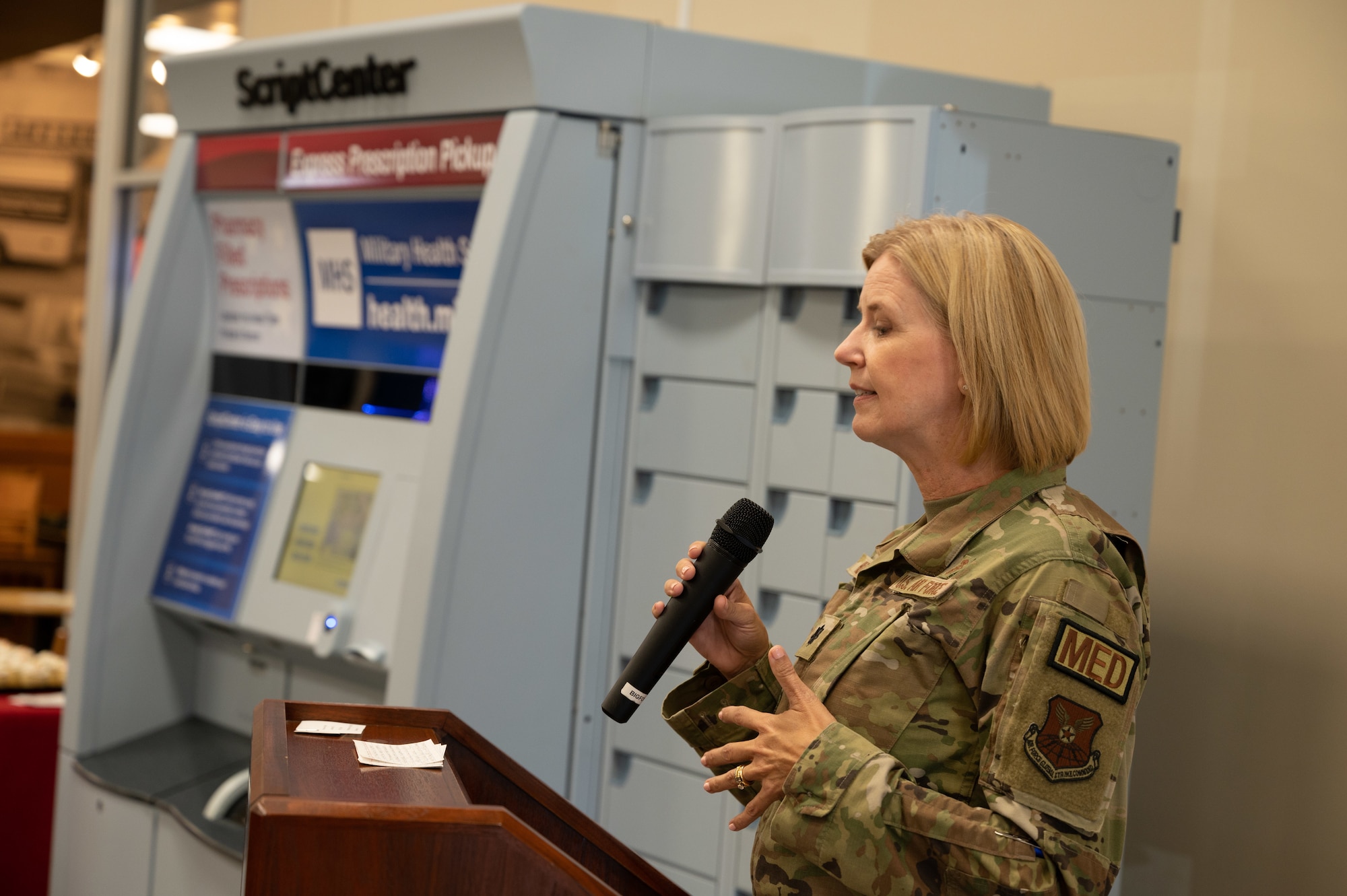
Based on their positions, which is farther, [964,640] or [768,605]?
[768,605]

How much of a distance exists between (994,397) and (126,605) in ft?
9.24

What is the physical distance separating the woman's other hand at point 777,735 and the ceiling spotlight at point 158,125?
477 cm

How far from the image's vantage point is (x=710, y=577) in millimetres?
1442

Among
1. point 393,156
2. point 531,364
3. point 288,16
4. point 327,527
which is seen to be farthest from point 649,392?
point 288,16

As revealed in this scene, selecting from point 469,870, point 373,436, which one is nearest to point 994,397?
point 469,870

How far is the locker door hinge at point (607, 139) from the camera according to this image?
2646mm

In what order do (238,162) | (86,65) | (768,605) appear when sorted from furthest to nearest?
(86,65) < (238,162) < (768,605)

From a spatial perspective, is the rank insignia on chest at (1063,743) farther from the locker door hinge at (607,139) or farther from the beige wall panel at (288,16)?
the beige wall panel at (288,16)

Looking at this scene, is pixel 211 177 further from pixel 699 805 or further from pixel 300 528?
pixel 699 805

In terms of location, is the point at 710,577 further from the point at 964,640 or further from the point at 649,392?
the point at 649,392

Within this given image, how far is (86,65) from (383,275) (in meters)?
4.29

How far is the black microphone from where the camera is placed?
1.42m

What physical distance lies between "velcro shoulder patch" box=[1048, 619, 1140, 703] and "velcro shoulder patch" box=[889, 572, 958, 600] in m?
0.14

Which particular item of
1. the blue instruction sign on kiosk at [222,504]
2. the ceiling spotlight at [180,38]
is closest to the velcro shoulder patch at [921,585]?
the blue instruction sign on kiosk at [222,504]
